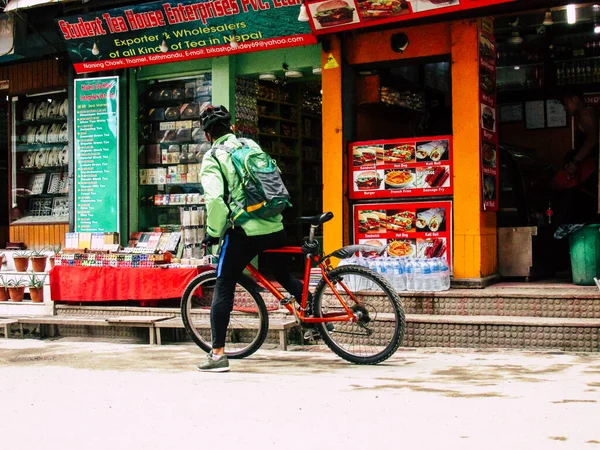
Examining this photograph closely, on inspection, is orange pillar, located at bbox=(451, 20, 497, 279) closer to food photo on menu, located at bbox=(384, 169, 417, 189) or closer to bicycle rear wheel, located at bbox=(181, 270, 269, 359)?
food photo on menu, located at bbox=(384, 169, 417, 189)

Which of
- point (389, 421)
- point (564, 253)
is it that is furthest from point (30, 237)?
→ point (389, 421)

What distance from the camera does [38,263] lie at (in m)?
11.7

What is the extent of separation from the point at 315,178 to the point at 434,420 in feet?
29.9

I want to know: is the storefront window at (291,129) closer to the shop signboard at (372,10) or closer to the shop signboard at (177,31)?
the shop signboard at (177,31)

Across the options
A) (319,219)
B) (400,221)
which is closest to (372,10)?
(400,221)

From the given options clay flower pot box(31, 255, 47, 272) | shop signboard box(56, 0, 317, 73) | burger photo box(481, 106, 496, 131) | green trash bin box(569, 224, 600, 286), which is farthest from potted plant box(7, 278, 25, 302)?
green trash bin box(569, 224, 600, 286)

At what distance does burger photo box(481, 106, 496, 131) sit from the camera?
9445 mm

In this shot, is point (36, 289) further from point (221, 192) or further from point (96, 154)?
point (221, 192)

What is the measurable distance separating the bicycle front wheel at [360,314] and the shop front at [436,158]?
2.30 m

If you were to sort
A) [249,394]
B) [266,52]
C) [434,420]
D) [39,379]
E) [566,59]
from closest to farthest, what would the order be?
[434,420]
[249,394]
[39,379]
[266,52]
[566,59]

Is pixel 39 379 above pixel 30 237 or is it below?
below

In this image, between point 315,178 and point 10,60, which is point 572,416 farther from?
point 10,60

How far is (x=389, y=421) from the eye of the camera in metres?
5.04

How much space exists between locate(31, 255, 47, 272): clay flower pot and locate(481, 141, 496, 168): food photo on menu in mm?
6115
